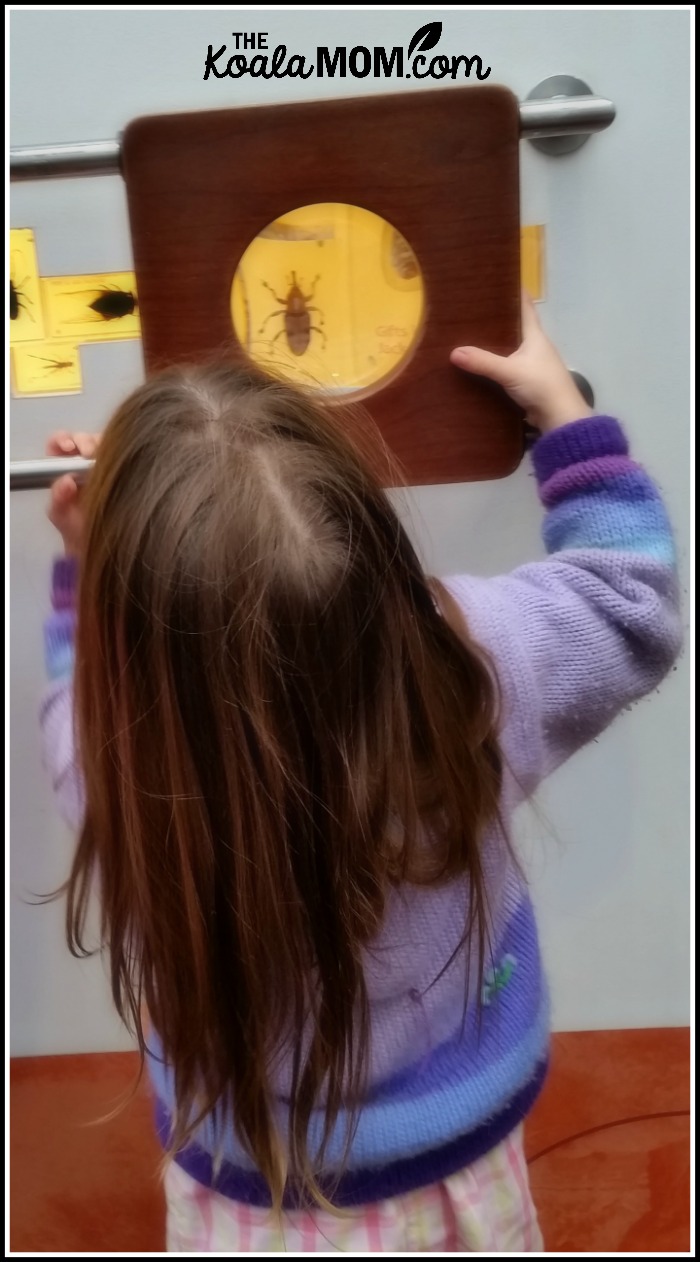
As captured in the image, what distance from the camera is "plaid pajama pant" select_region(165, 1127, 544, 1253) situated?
0.50 m

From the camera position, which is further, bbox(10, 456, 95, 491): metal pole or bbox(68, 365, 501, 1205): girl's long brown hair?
bbox(10, 456, 95, 491): metal pole

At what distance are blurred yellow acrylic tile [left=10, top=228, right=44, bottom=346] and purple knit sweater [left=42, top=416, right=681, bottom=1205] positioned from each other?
0.14m

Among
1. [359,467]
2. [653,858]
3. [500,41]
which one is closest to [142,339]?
[359,467]

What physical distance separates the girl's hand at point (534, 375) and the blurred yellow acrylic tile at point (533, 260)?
53 millimetres

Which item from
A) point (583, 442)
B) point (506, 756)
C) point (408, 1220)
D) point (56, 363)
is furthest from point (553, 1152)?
point (56, 363)

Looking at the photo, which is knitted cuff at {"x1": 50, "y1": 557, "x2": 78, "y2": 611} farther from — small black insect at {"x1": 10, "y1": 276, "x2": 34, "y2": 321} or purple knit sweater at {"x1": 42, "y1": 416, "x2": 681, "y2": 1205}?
small black insect at {"x1": 10, "y1": 276, "x2": 34, "y2": 321}

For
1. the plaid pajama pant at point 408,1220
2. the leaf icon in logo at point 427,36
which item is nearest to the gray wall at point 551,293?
the leaf icon in logo at point 427,36

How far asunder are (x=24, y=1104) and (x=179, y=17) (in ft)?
3.24

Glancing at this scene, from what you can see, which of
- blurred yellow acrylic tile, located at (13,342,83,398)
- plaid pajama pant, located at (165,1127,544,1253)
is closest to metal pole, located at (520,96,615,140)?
blurred yellow acrylic tile, located at (13,342,83,398)

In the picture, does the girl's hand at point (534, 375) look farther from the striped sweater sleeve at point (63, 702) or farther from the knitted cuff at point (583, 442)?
the striped sweater sleeve at point (63, 702)

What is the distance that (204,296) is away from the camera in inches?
17.9

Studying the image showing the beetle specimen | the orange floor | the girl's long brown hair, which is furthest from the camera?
the orange floor

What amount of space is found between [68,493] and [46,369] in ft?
0.27

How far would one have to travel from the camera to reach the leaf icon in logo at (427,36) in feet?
1.66
